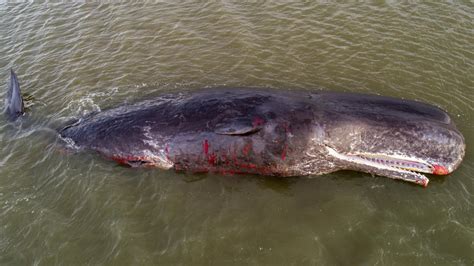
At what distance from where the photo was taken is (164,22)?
16.3 m

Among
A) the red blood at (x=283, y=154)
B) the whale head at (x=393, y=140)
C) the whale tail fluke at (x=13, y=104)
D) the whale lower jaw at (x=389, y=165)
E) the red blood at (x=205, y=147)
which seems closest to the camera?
the whale head at (x=393, y=140)

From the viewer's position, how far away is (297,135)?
8.78m

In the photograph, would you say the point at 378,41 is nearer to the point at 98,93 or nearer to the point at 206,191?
the point at 206,191

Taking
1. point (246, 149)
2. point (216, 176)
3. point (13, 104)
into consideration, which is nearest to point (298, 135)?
point (246, 149)

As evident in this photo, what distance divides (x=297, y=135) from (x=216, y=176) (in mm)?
2360

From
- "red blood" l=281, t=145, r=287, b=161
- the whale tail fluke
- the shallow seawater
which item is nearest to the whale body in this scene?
"red blood" l=281, t=145, r=287, b=161

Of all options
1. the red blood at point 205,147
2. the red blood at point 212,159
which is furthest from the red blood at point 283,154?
the red blood at point 205,147

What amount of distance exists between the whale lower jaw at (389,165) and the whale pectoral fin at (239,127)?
183cm

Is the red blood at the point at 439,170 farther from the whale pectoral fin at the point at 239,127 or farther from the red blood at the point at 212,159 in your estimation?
the red blood at the point at 212,159

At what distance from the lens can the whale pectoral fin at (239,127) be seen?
8.73 metres

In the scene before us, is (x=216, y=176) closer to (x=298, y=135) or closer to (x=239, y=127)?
(x=239, y=127)

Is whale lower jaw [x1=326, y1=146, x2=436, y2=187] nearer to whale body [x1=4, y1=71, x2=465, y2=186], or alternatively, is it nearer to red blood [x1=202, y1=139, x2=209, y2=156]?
whale body [x1=4, y1=71, x2=465, y2=186]

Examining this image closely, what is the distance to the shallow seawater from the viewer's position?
26.7 ft

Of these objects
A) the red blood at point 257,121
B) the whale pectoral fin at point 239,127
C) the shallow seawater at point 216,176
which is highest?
the red blood at point 257,121
